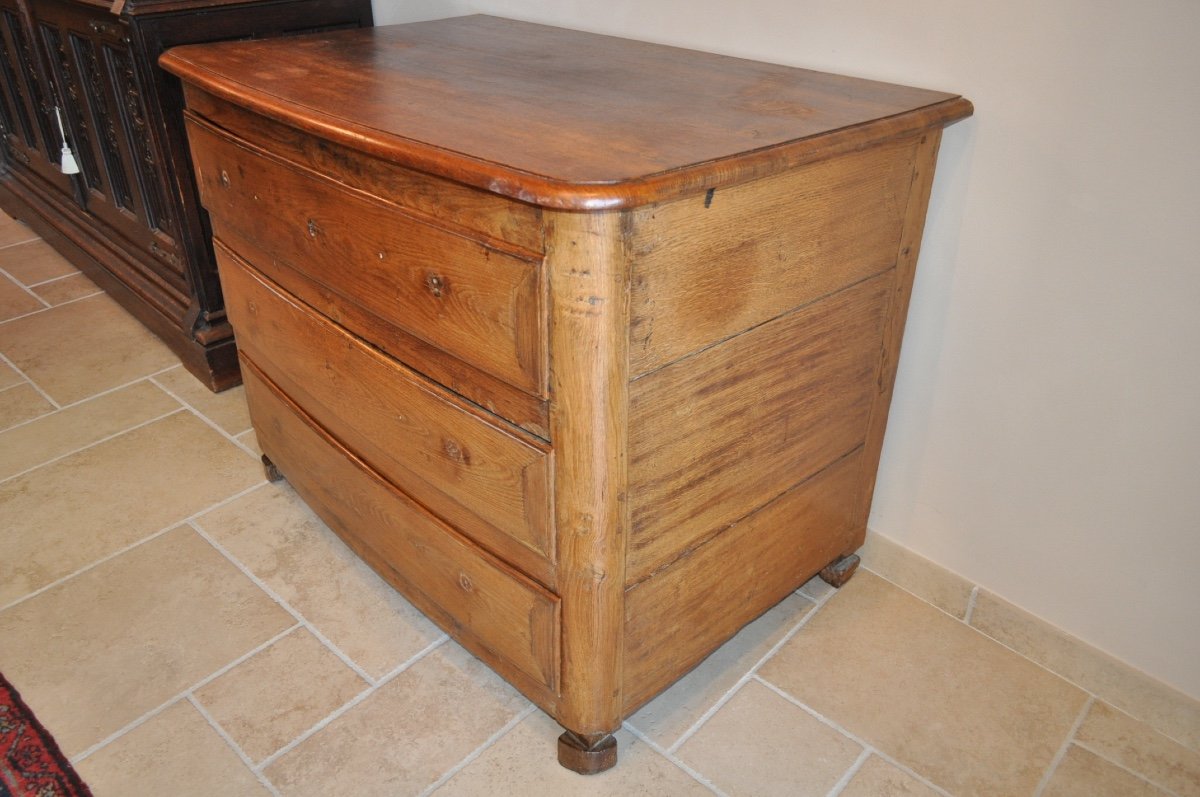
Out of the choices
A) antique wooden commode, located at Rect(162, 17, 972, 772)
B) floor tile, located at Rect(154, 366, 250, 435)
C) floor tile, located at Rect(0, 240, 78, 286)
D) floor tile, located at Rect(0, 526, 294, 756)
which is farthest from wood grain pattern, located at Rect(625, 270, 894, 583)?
floor tile, located at Rect(0, 240, 78, 286)

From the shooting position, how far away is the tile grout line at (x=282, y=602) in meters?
1.50

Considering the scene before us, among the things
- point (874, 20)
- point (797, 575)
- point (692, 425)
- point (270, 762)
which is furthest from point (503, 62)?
point (270, 762)

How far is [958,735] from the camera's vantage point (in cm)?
138

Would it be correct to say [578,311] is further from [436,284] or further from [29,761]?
[29,761]

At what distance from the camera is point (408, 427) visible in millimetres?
1306

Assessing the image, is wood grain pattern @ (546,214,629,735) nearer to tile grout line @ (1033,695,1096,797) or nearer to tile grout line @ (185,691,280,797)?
tile grout line @ (185,691,280,797)

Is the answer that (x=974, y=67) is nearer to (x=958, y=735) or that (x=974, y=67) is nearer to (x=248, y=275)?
(x=958, y=735)

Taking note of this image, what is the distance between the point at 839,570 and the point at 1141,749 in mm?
514

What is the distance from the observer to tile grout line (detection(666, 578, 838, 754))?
4.55ft

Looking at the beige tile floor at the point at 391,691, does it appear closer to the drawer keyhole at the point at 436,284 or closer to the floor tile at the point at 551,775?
the floor tile at the point at 551,775

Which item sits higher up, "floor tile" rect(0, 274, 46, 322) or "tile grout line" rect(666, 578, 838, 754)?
"floor tile" rect(0, 274, 46, 322)

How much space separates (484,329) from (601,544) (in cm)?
29

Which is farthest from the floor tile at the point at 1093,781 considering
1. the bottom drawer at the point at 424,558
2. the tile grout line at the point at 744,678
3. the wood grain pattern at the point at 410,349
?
the wood grain pattern at the point at 410,349

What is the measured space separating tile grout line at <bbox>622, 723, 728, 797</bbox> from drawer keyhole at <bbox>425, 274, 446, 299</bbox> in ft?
2.42
